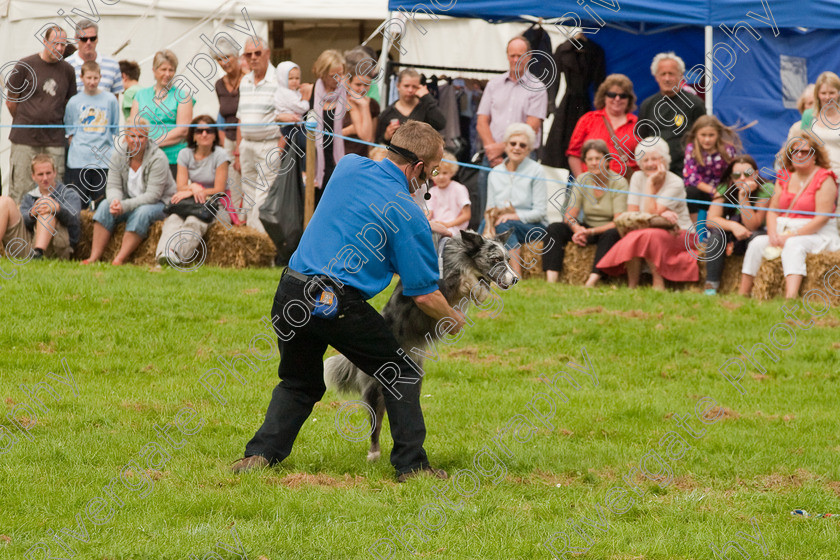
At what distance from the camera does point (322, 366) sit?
667 centimetres

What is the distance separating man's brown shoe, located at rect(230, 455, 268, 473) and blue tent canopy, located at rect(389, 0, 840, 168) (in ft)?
27.9

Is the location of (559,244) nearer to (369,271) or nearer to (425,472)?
(425,472)

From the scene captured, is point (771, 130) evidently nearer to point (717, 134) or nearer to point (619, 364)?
point (717, 134)

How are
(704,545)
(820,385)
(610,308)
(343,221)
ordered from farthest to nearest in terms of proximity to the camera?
(610,308)
(820,385)
(343,221)
(704,545)

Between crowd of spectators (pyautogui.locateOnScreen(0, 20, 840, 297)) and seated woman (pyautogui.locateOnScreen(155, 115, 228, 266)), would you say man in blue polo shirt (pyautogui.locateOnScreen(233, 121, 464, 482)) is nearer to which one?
crowd of spectators (pyautogui.locateOnScreen(0, 20, 840, 297))

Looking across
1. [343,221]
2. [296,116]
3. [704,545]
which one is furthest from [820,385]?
[296,116]

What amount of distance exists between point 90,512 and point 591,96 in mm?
11618

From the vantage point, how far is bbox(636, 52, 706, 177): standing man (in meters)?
13.4

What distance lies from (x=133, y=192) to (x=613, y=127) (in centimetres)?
594

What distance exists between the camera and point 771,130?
14.0 m

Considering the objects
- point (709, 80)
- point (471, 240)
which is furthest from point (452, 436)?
A: point (709, 80)

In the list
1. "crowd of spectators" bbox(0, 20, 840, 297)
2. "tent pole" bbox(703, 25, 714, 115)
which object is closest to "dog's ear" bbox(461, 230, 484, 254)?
"crowd of spectators" bbox(0, 20, 840, 297)

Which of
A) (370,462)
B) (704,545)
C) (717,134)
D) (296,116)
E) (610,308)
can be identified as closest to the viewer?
(704,545)

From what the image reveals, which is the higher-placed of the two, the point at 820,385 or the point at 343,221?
the point at 343,221
